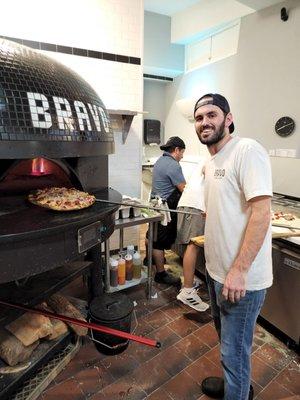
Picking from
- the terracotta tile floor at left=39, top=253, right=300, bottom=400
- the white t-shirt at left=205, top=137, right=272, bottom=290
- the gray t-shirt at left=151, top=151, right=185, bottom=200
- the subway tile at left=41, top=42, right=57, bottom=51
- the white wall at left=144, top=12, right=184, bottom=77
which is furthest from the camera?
the white wall at left=144, top=12, right=184, bottom=77

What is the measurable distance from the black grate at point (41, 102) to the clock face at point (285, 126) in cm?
229

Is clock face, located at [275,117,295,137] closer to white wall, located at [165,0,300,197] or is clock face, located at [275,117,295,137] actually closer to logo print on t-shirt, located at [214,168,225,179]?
white wall, located at [165,0,300,197]

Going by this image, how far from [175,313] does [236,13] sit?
Answer: 371cm

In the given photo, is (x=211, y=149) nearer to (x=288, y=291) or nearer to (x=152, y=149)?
(x=288, y=291)

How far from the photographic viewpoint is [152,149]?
18.2 ft

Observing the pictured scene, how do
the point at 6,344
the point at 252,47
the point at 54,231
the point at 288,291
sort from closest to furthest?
1. the point at 54,231
2. the point at 6,344
3. the point at 288,291
4. the point at 252,47

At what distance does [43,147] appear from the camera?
130 cm


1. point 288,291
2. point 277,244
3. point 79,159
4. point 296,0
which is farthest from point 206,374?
point 296,0

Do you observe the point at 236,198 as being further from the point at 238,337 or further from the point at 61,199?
the point at 61,199

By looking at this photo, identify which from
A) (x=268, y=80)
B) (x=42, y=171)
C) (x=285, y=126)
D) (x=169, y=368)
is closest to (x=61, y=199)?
(x=42, y=171)

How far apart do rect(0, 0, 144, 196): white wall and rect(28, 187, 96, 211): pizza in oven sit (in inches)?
61.2

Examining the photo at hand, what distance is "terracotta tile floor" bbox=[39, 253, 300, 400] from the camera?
1679 mm

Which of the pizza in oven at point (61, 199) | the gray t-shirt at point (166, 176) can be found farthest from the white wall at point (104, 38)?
the pizza in oven at point (61, 199)

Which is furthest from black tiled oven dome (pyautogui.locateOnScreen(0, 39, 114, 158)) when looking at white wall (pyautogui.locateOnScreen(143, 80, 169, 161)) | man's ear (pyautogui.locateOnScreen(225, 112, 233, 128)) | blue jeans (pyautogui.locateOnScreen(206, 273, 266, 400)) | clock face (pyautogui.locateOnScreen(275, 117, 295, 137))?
white wall (pyautogui.locateOnScreen(143, 80, 169, 161))
